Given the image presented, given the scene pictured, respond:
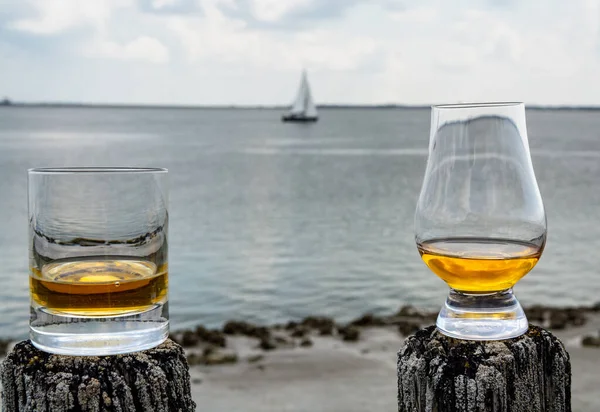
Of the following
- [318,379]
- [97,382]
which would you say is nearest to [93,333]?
[97,382]

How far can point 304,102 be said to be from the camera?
124 meters

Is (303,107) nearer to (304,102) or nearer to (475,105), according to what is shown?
(304,102)

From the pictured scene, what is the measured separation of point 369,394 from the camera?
10.5 meters

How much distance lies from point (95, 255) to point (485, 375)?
905 millimetres

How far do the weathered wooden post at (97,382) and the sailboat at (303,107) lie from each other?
10926cm

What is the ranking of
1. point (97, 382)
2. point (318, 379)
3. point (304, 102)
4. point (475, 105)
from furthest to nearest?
point (304, 102), point (318, 379), point (475, 105), point (97, 382)

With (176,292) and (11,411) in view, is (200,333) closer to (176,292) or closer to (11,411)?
(176,292)

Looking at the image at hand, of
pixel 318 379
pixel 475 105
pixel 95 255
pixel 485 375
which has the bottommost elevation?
pixel 318 379

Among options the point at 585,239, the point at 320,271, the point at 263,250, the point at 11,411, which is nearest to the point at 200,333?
the point at 320,271

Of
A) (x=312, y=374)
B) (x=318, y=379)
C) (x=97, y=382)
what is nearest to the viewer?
(x=97, y=382)

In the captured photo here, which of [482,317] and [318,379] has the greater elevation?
[482,317]

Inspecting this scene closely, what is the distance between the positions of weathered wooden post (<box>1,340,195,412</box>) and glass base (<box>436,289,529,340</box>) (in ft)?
2.17

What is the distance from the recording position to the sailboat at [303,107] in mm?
114312

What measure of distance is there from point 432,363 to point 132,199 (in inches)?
30.7
